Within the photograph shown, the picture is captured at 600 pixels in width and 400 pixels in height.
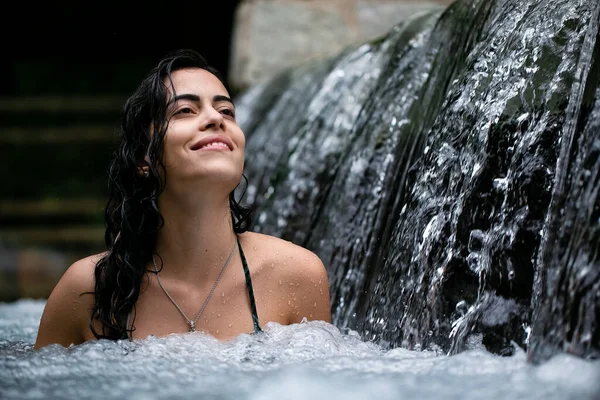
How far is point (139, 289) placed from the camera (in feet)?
6.64

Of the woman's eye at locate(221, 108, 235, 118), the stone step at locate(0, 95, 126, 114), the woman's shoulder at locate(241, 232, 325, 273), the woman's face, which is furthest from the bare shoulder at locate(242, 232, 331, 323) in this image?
the stone step at locate(0, 95, 126, 114)

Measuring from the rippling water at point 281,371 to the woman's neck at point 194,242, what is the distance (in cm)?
19

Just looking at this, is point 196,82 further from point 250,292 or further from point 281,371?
point 281,371

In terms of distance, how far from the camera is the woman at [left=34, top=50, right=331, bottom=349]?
1986 mm

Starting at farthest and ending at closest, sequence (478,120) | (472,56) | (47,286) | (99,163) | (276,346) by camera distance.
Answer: (99,163), (47,286), (472,56), (478,120), (276,346)

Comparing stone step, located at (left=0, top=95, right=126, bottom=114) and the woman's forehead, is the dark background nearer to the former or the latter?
stone step, located at (left=0, top=95, right=126, bottom=114)

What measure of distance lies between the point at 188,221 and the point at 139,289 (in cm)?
19

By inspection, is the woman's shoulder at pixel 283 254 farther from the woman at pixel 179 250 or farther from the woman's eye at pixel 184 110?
the woman's eye at pixel 184 110

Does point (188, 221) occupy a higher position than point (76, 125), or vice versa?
point (76, 125)

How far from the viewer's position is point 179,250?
2080 millimetres

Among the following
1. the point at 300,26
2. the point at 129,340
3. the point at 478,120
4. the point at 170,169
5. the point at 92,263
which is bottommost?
the point at 129,340

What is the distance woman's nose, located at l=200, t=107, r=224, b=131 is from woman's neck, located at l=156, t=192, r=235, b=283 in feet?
0.55

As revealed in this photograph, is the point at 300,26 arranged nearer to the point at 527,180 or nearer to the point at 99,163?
the point at 99,163

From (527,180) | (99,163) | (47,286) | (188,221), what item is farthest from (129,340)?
(99,163)
